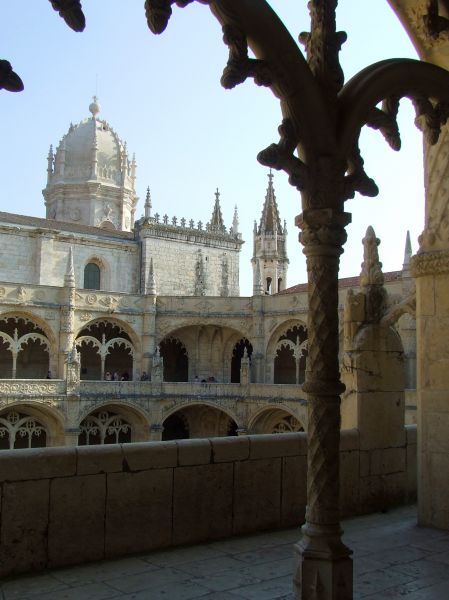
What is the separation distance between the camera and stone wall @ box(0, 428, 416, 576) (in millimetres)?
4188

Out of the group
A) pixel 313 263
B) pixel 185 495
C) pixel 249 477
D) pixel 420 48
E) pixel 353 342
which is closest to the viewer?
pixel 313 263

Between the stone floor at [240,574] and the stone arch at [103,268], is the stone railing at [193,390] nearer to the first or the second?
the stone arch at [103,268]

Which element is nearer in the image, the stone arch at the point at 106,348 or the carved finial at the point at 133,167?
the stone arch at the point at 106,348

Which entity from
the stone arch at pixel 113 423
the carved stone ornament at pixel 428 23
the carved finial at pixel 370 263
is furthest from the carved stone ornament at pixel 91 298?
the carved stone ornament at pixel 428 23

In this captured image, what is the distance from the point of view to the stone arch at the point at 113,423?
28.5 m

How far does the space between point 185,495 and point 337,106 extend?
2.92m

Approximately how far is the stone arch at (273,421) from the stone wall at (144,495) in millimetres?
22619

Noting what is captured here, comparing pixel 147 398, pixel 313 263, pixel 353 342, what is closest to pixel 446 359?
pixel 353 342

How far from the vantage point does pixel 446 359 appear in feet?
17.6

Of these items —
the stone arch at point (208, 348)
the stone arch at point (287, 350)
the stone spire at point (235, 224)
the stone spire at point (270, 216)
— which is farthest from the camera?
the stone spire at point (270, 216)

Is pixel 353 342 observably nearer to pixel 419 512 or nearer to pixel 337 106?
pixel 419 512

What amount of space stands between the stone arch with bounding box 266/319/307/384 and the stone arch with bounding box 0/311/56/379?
991 cm

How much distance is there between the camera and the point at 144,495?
4680mm

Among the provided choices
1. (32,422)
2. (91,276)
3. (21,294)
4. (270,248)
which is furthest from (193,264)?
(32,422)
